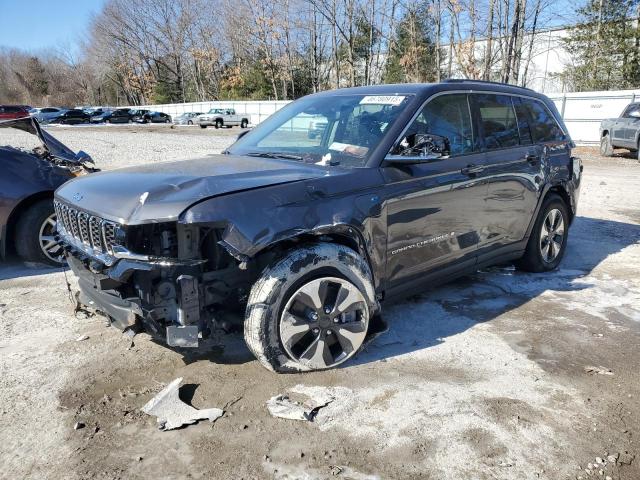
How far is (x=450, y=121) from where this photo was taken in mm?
4332

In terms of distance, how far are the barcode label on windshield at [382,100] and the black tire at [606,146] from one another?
16362mm

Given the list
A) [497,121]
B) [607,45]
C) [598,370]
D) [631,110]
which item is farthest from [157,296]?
[607,45]

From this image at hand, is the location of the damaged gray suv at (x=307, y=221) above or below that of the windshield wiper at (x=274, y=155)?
below

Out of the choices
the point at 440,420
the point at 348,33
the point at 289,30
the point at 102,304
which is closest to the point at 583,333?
the point at 440,420

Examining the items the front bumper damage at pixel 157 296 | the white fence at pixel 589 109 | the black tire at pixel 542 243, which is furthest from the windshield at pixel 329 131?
the white fence at pixel 589 109

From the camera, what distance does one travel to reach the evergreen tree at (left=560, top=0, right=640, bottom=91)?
31766 millimetres

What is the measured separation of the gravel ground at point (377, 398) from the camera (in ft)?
8.72

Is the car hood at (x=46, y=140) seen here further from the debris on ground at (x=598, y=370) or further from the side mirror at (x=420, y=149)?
the debris on ground at (x=598, y=370)

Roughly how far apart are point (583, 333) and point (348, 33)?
36.9m

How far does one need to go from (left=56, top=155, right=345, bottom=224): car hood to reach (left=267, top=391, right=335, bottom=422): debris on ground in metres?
1.21

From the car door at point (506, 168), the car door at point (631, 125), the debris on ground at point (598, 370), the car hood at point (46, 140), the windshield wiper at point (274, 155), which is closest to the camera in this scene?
the debris on ground at point (598, 370)

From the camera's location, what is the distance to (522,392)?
3320 mm

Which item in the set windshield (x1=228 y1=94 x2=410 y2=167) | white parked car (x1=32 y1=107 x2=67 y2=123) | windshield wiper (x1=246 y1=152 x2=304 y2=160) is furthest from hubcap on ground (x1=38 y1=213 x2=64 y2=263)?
white parked car (x1=32 y1=107 x2=67 y2=123)

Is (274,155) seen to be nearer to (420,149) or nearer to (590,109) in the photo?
(420,149)
